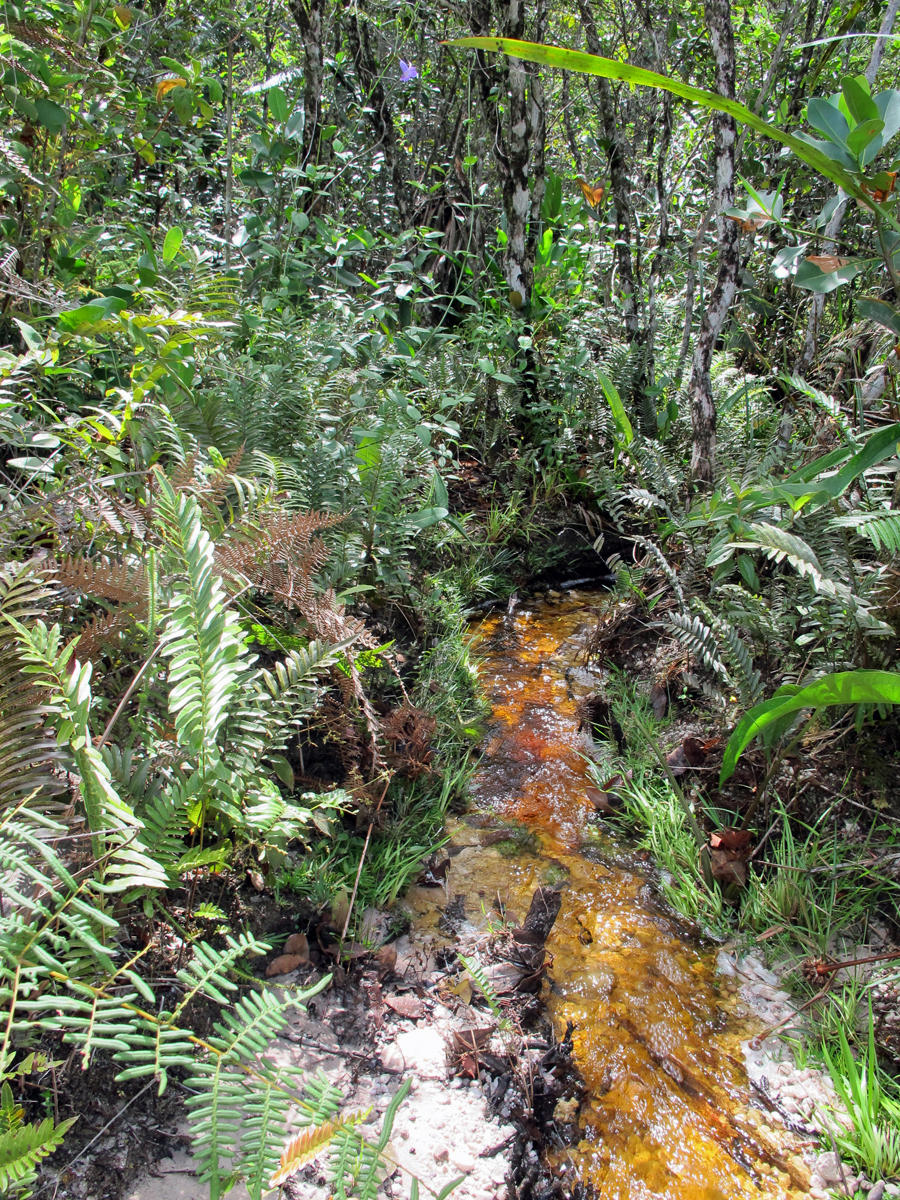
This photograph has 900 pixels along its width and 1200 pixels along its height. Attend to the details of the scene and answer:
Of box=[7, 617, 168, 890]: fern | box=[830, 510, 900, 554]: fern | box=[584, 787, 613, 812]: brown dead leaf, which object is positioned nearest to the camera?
box=[7, 617, 168, 890]: fern

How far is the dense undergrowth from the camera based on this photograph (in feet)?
4.27

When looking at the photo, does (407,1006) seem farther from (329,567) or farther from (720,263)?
(720,263)

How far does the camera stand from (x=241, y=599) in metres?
2.09

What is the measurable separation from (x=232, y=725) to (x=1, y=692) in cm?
45

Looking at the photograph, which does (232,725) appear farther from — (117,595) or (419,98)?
(419,98)

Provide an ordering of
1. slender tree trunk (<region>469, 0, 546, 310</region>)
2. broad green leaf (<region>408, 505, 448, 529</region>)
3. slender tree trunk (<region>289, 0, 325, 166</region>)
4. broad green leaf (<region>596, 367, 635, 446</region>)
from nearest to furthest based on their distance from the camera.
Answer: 1. broad green leaf (<region>408, 505, 448, 529</region>)
2. broad green leaf (<region>596, 367, 635, 446</region>)
3. slender tree trunk (<region>469, 0, 546, 310</region>)
4. slender tree trunk (<region>289, 0, 325, 166</region>)

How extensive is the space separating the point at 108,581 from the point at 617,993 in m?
1.64

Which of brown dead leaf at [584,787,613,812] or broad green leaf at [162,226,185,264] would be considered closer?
broad green leaf at [162,226,185,264]

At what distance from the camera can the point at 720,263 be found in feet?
10.9

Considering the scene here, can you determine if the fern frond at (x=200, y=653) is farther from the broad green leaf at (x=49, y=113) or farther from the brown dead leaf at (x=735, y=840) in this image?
the broad green leaf at (x=49, y=113)

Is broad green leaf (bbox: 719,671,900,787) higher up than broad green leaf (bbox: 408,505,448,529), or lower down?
higher up

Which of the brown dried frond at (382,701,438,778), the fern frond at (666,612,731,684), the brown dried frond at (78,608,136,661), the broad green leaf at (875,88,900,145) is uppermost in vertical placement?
the broad green leaf at (875,88,900,145)

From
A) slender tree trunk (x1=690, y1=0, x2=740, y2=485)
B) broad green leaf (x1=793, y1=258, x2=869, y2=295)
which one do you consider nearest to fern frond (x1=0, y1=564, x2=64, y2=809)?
broad green leaf (x1=793, y1=258, x2=869, y2=295)

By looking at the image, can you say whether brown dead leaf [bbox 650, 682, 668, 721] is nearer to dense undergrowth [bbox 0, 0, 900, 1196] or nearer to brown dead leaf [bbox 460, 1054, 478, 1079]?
dense undergrowth [bbox 0, 0, 900, 1196]
